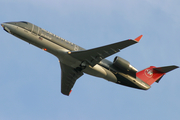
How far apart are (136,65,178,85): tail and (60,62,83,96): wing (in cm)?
823

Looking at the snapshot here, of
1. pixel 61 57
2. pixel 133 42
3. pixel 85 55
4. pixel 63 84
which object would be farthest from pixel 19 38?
pixel 133 42

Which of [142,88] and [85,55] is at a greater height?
[85,55]

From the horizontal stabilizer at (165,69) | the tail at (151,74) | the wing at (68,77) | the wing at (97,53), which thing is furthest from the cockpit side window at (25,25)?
the horizontal stabilizer at (165,69)

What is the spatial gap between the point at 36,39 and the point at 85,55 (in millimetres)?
5742

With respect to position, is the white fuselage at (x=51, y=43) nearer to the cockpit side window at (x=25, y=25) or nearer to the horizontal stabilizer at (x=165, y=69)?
the cockpit side window at (x=25, y=25)

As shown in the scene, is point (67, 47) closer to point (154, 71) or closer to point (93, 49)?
point (93, 49)

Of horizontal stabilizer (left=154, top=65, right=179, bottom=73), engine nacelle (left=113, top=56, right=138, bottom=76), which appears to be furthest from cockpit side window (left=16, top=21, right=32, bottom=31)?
horizontal stabilizer (left=154, top=65, right=179, bottom=73)

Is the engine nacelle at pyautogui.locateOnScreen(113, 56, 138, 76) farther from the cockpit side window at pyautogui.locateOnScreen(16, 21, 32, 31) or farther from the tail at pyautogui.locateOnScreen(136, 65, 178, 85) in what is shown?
the cockpit side window at pyautogui.locateOnScreen(16, 21, 32, 31)

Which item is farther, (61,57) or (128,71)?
(128,71)

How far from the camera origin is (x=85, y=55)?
26562 mm

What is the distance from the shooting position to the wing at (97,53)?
79.9 ft

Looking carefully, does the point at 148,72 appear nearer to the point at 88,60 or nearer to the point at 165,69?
the point at 165,69

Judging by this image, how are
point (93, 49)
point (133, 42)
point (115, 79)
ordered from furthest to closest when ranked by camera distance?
point (115, 79) → point (93, 49) → point (133, 42)

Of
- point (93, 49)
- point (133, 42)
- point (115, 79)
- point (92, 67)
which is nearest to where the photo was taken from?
point (133, 42)
